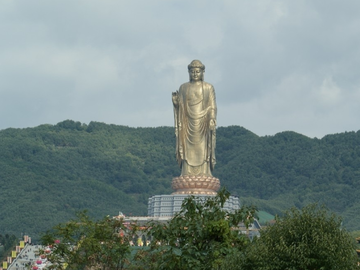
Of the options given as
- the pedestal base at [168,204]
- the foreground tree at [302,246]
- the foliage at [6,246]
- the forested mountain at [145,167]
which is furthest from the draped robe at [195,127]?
the forested mountain at [145,167]

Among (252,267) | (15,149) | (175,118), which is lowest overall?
(252,267)

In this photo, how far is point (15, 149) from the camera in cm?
7269

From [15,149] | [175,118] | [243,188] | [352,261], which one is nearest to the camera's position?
[352,261]

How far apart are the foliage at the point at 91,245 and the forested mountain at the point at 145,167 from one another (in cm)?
4080

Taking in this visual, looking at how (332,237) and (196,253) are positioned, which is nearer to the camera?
(332,237)

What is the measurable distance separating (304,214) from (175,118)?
23073 millimetres

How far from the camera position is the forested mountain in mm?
66812

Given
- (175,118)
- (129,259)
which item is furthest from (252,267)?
(175,118)

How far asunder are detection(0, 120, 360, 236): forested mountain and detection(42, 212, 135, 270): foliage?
4080 cm

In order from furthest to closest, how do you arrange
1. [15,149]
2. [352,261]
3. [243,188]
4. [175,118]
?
1. [243,188]
2. [15,149]
3. [175,118]
4. [352,261]

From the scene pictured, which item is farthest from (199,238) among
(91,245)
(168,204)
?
(168,204)

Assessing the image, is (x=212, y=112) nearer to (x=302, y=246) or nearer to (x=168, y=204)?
(x=168, y=204)

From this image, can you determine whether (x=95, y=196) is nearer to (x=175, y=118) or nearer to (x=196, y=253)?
(x=175, y=118)

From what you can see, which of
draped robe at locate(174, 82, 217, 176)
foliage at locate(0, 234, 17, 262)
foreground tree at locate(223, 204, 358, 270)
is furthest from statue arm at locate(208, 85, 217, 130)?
foreground tree at locate(223, 204, 358, 270)
